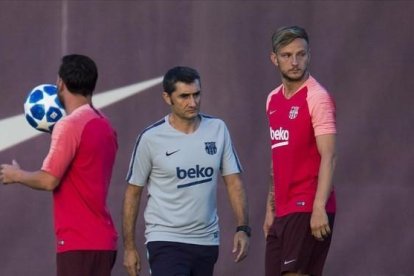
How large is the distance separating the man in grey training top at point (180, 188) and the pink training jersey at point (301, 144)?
0.31m

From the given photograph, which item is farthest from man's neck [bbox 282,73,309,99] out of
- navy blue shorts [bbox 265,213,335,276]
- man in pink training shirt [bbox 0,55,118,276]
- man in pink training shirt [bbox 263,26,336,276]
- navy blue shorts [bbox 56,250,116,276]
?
navy blue shorts [bbox 56,250,116,276]

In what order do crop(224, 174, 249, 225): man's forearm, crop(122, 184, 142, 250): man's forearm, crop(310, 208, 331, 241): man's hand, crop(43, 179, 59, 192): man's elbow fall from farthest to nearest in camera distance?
crop(224, 174, 249, 225): man's forearm, crop(122, 184, 142, 250): man's forearm, crop(310, 208, 331, 241): man's hand, crop(43, 179, 59, 192): man's elbow

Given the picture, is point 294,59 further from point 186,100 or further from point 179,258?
point 179,258

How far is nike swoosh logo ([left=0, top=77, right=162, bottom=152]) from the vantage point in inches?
313

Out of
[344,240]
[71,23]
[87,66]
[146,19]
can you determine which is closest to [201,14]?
[146,19]

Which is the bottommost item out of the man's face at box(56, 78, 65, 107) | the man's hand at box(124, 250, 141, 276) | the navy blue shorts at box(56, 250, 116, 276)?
the man's hand at box(124, 250, 141, 276)

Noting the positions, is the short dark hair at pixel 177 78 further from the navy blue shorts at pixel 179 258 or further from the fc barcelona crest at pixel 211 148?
the navy blue shorts at pixel 179 258

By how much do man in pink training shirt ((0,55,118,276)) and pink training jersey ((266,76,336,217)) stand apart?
92 centimetres

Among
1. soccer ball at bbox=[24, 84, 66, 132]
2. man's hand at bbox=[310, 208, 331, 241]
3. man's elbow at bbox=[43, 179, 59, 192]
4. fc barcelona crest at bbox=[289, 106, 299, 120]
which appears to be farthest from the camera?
soccer ball at bbox=[24, 84, 66, 132]

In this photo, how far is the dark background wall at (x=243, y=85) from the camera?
26.1 feet

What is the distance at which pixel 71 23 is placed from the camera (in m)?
7.95

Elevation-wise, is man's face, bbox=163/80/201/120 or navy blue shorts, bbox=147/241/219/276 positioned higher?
man's face, bbox=163/80/201/120

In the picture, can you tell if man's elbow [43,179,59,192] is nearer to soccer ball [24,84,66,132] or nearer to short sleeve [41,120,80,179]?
short sleeve [41,120,80,179]

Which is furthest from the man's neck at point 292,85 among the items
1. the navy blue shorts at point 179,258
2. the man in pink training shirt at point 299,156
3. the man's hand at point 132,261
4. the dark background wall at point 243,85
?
the dark background wall at point 243,85
